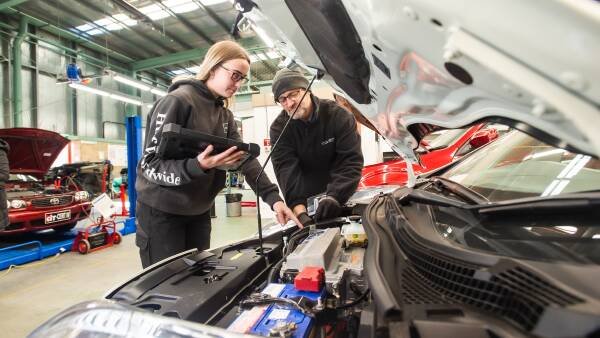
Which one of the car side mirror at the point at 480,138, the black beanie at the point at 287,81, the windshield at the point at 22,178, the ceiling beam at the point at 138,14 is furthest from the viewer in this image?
the ceiling beam at the point at 138,14

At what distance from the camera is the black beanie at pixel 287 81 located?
1840 millimetres

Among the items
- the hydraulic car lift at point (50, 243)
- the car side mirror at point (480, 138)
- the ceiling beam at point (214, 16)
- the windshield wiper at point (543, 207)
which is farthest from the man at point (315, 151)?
the ceiling beam at point (214, 16)

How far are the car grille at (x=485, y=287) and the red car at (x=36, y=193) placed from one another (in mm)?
4820

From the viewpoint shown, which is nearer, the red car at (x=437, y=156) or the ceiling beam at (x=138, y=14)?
the red car at (x=437, y=156)

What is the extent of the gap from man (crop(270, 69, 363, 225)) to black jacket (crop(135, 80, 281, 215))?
57 centimetres

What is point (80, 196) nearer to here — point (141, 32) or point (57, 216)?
point (57, 216)

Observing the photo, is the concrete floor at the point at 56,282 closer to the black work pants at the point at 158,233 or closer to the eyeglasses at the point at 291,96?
the black work pants at the point at 158,233

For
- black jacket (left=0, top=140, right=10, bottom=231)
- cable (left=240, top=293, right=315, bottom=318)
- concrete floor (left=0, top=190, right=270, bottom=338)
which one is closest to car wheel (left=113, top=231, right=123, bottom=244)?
concrete floor (left=0, top=190, right=270, bottom=338)

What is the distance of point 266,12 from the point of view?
1005 mm

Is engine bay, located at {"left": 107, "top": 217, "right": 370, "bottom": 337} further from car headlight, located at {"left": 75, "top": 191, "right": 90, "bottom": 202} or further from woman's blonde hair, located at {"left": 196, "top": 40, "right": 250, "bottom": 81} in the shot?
car headlight, located at {"left": 75, "top": 191, "right": 90, "bottom": 202}

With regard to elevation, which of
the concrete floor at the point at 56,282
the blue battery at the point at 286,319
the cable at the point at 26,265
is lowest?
the concrete floor at the point at 56,282

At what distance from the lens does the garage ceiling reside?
280 inches

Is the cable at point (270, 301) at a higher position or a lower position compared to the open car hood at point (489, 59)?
lower

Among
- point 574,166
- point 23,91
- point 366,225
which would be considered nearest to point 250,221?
point 366,225
